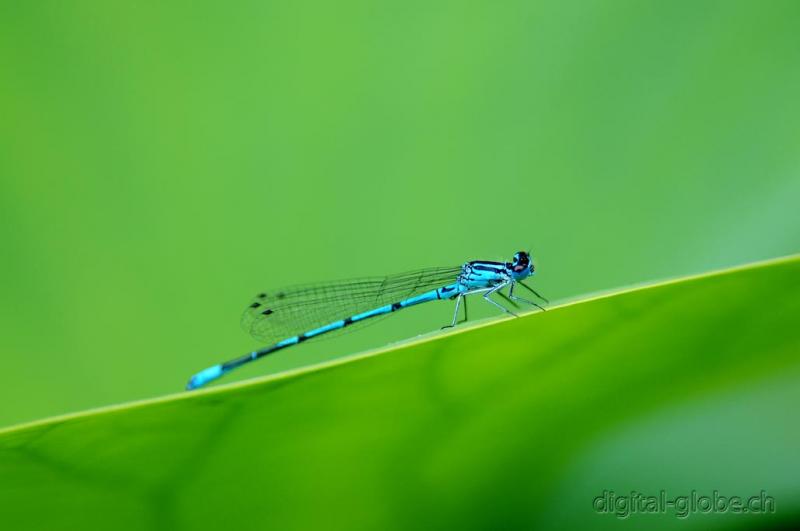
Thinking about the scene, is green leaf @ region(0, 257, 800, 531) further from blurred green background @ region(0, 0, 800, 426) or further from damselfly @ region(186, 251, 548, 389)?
damselfly @ region(186, 251, 548, 389)

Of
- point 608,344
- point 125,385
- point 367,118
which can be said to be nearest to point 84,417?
point 608,344

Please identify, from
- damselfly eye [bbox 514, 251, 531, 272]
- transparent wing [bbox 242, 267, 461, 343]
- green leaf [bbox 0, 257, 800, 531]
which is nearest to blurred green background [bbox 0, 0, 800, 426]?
transparent wing [bbox 242, 267, 461, 343]

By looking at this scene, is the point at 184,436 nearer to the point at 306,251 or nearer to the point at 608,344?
the point at 608,344

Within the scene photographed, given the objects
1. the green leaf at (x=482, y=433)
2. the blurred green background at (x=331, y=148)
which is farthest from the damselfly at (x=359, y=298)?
the green leaf at (x=482, y=433)

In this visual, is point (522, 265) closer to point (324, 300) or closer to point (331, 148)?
point (324, 300)

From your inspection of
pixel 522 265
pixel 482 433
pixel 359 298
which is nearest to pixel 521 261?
pixel 522 265

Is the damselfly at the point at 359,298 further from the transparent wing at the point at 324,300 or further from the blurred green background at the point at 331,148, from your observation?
the blurred green background at the point at 331,148
